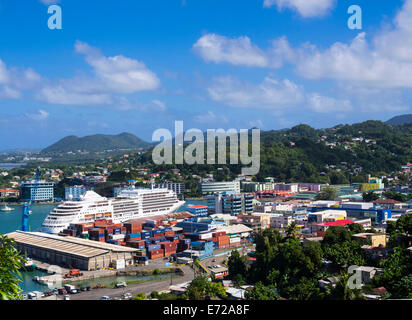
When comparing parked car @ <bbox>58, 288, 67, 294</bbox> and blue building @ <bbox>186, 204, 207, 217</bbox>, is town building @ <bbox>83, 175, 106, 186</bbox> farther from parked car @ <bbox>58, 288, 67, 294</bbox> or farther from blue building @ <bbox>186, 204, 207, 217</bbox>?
parked car @ <bbox>58, 288, 67, 294</bbox>

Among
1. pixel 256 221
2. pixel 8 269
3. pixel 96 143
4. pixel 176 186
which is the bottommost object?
pixel 256 221

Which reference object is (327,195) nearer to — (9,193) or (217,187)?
(217,187)

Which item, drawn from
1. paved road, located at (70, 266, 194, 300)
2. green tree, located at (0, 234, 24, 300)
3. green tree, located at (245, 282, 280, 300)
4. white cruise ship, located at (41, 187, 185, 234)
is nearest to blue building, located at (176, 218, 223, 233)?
white cruise ship, located at (41, 187, 185, 234)

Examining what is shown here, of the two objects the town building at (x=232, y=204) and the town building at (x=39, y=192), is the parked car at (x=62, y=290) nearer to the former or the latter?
the town building at (x=232, y=204)

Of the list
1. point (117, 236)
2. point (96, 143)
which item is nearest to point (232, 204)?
point (117, 236)
